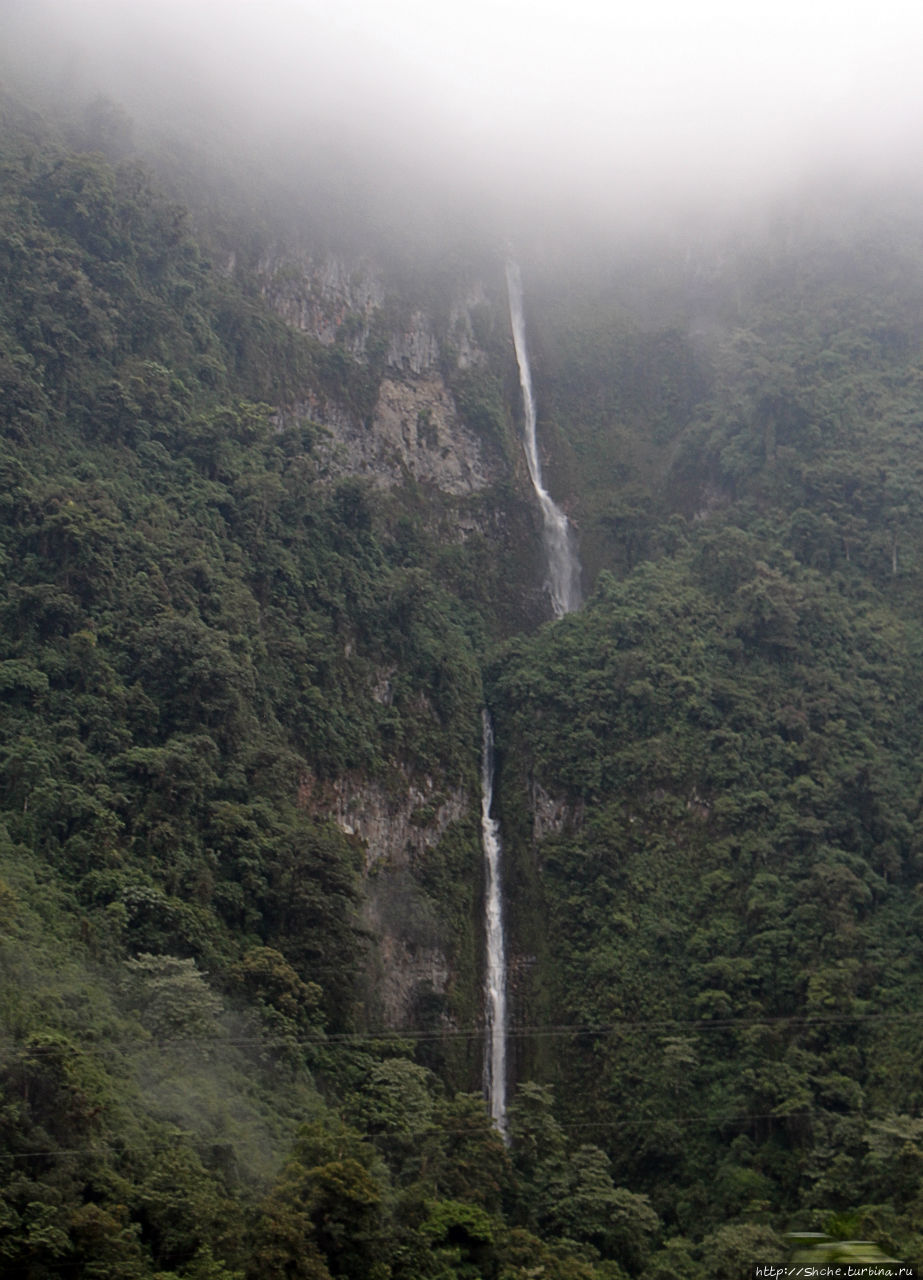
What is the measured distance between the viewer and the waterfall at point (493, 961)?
107ft

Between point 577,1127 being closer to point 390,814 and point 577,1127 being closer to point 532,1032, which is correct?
point 532,1032

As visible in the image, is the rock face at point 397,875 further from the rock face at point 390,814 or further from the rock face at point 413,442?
A: the rock face at point 413,442

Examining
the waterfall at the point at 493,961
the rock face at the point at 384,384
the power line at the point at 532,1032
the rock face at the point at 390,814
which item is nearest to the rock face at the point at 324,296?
the rock face at the point at 384,384

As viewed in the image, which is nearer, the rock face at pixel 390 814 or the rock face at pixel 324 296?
the rock face at pixel 390 814

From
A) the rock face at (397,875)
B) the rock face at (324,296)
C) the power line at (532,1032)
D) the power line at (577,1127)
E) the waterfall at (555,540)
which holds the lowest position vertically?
the power line at (577,1127)

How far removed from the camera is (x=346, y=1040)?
91.9ft

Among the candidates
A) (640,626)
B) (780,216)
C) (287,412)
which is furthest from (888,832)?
(780,216)

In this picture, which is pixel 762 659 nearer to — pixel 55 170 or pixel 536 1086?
pixel 536 1086

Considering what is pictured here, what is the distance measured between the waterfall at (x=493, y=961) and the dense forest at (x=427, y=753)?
0.36m

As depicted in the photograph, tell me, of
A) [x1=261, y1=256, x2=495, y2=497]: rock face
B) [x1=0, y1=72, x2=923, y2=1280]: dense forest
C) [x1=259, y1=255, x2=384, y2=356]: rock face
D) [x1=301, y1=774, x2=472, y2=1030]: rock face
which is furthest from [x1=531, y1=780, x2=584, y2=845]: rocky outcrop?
[x1=259, y1=255, x2=384, y2=356]: rock face

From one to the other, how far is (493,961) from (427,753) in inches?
249

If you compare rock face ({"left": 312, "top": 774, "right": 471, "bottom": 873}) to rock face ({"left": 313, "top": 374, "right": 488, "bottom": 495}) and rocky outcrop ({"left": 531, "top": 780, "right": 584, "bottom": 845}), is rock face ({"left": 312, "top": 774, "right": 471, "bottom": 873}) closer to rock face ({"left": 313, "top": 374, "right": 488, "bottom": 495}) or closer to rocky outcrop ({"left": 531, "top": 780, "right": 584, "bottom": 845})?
rocky outcrop ({"left": 531, "top": 780, "right": 584, "bottom": 845})

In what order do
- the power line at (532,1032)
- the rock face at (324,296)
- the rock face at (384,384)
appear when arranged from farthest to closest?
the rock face at (324,296) → the rock face at (384,384) → the power line at (532,1032)

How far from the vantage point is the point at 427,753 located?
37.3 metres
